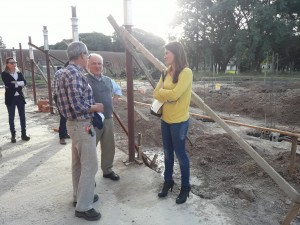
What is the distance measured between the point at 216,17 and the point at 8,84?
3701cm

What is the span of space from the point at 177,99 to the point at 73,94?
1.08 metres

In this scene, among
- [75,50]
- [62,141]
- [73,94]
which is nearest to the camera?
[73,94]

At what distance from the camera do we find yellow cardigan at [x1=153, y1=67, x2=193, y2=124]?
Answer: 3.01 meters

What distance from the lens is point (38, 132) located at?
7023 millimetres

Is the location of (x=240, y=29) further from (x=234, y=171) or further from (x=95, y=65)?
(x=95, y=65)

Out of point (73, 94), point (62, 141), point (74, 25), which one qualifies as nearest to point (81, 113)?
point (73, 94)

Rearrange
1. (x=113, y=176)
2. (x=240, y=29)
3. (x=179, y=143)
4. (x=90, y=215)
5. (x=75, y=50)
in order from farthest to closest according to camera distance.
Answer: (x=240, y=29) → (x=113, y=176) → (x=179, y=143) → (x=90, y=215) → (x=75, y=50)

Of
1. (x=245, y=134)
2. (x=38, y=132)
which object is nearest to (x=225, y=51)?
(x=245, y=134)

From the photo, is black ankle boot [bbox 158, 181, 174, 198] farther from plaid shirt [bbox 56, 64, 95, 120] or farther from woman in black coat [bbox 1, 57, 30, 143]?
woman in black coat [bbox 1, 57, 30, 143]

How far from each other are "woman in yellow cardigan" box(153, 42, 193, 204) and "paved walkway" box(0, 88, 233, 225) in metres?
0.30

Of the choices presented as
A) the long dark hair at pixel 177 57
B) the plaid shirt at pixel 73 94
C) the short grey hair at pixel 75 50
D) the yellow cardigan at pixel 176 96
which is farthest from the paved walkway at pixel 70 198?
the short grey hair at pixel 75 50

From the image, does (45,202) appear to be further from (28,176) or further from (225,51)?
(225,51)

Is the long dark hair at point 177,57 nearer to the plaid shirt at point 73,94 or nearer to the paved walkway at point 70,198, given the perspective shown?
the plaid shirt at point 73,94

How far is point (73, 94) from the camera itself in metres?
2.67
